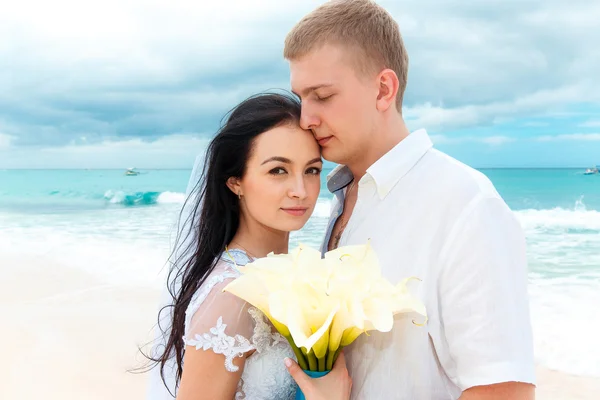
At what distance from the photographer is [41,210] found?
24125mm

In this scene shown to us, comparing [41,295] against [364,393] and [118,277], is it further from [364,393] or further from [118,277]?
[364,393]

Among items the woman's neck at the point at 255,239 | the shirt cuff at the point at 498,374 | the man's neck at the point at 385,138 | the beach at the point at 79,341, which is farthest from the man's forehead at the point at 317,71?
the beach at the point at 79,341

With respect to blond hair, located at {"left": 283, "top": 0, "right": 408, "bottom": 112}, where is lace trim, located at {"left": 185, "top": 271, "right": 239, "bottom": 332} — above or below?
below

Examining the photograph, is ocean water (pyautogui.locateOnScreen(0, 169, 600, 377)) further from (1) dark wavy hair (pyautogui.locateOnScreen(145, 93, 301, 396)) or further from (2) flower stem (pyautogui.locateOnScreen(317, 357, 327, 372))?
(2) flower stem (pyautogui.locateOnScreen(317, 357, 327, 372))

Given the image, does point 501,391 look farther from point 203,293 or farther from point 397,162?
point 203,293

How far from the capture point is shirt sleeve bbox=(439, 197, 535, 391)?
196 centimetres

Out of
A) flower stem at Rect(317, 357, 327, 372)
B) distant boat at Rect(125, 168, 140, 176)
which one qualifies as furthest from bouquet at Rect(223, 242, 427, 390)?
distant boat at Rect(125, 168, 140, 176)

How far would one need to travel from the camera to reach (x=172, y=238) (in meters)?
13.1

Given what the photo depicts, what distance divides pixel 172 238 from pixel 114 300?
4504mm

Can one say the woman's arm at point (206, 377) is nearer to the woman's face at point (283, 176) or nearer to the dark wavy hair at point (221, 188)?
the dark wavy hair at point (221, 188)

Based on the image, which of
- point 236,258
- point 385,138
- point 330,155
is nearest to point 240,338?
point 236,258

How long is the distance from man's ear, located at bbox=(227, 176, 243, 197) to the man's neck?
1.81 feet

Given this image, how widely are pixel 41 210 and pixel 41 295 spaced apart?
1652 centimetres

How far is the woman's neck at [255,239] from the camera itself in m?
2.75
